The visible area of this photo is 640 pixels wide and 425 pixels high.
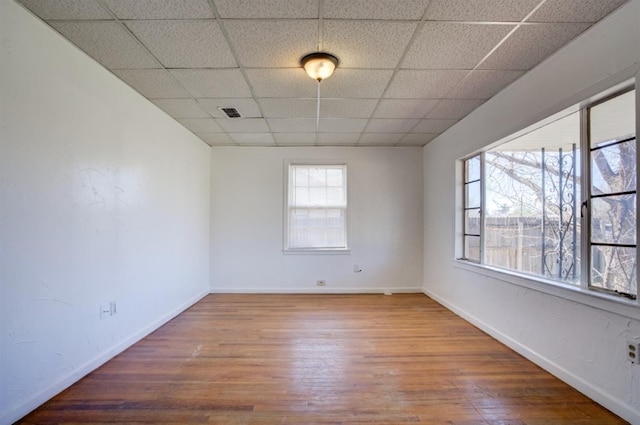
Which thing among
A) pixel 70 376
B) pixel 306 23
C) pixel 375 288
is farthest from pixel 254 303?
pixel 306 23

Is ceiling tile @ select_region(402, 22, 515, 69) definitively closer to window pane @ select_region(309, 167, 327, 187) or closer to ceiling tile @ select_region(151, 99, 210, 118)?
ceiling tile @ select_region(151, 99, 210, 118)

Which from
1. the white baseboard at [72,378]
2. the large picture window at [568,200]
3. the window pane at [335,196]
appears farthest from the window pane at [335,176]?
the white baseboard at [72,378]

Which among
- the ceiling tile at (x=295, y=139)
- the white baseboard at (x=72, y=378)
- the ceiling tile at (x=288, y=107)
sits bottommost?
the white baseboard at (x=72, y=378)

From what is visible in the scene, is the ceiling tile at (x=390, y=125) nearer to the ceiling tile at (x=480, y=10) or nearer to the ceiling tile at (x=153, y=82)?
the ceiling tile at (x=480, y=10)

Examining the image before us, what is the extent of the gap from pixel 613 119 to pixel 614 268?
100 centimetres

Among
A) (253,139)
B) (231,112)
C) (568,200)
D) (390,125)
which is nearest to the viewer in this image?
(568,200)

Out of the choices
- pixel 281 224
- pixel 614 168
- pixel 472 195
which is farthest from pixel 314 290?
pixel 614 168

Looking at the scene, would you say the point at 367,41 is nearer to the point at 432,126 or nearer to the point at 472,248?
the point at 432,126

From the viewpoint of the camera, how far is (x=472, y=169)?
363 cm

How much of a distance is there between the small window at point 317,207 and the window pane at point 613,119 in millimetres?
3233

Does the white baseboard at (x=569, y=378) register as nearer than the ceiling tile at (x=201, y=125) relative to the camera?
Yes

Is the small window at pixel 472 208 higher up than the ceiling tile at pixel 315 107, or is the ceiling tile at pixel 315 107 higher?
the ceiling tile at pixel 315 107

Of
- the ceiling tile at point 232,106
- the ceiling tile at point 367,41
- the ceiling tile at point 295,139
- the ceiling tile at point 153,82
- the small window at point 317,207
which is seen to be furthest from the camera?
the small window at point 317,207

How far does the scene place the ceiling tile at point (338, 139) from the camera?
4.26 m
